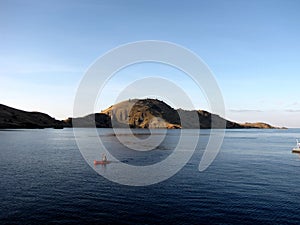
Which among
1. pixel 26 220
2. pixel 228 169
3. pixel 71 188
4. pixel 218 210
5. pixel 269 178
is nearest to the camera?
pixel 26 220

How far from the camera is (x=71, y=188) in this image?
213 feet

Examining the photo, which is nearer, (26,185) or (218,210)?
(218,210)

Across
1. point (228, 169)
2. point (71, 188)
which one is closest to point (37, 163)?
point (71, 188)

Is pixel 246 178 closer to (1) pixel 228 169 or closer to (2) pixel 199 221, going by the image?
(1) pixel 228 169

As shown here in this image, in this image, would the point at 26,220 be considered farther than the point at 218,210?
No

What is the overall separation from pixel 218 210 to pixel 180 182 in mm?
23518

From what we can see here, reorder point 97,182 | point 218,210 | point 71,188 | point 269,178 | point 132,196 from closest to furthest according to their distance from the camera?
point 218,210
point 132,196
point 71,188
point 97,182
point 269,178

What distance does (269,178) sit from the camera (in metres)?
79.1

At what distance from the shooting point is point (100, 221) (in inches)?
1779

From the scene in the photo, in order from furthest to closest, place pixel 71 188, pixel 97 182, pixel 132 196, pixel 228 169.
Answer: pixel 228 169 < pixel 97 182 < pixel 71 188 < pixel 132 196

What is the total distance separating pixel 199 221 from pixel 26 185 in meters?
46.1

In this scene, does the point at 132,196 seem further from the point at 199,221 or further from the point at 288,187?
the point at 288,187

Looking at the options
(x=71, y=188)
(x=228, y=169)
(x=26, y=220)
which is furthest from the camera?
(x=228, y=169)

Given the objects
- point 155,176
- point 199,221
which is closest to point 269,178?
point 155,176
